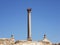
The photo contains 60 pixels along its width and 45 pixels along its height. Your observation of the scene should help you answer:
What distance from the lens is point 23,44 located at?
21531 mm

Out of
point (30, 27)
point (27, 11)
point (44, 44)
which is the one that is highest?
point (27, 11)

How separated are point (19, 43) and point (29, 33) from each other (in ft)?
19.4

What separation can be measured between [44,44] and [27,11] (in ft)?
25.5

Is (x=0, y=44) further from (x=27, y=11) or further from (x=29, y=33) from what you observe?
(x=27, y=11)

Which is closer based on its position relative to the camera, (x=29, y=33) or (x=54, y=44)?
(x=29, y=33)

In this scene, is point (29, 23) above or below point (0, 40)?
above

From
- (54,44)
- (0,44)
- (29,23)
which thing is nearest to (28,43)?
(0,44)

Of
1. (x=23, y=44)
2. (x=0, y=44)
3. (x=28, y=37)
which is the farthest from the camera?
(x=28, y=37)

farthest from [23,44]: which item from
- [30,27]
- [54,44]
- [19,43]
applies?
[54,44]

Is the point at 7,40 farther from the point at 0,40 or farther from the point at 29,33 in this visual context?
the point at 29,33

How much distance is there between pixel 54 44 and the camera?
3077cm

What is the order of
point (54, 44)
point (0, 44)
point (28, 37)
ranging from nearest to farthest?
1. point (0, 44)
2. point (28, 37)
3. point (54, 44)

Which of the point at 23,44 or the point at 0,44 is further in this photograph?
the point at 0,44

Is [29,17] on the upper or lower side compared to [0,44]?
upper
